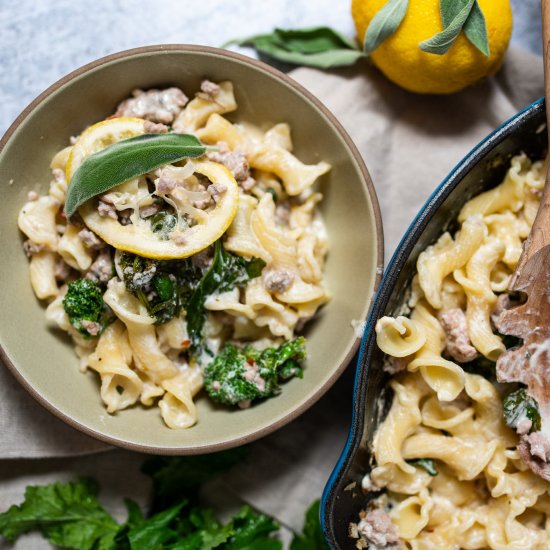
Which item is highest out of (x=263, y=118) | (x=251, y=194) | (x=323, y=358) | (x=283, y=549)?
(x=263, y=118)

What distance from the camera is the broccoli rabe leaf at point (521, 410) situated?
2244 millimetres

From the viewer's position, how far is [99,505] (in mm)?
2762

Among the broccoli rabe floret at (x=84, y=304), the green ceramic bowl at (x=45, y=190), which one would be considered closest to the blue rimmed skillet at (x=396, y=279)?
the green ceramic bowl at (x=45, y=190)

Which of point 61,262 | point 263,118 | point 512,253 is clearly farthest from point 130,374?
point 512,253

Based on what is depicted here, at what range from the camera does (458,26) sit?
2.26 metres

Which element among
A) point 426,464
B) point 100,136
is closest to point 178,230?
point 100,136

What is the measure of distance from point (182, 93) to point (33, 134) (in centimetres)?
53

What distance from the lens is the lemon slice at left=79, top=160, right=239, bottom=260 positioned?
214 cm

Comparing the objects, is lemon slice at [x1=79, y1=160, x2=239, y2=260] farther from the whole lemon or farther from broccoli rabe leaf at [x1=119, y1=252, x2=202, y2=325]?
the whole lemon

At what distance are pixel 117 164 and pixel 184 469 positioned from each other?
1256mm

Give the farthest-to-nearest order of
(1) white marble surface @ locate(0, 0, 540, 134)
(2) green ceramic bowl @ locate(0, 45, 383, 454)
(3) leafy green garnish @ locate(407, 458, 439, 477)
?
1. (1) white marble surface @ locate(0, 0, 540, 134)
2. (3) leafy green garnish @ locate(407, 458, 439, 477)
3. (2) green ceramic bowl @ locate(0, 45, 383, 454)

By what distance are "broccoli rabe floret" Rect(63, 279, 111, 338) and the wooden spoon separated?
1307 mm

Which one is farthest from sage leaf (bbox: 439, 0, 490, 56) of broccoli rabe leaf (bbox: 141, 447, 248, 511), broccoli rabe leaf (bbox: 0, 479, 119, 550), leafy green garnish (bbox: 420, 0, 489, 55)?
broccoli rabe leaf (bbox: 0, 479, 119, 550)

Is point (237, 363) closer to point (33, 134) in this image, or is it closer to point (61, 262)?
point (61, 262)
